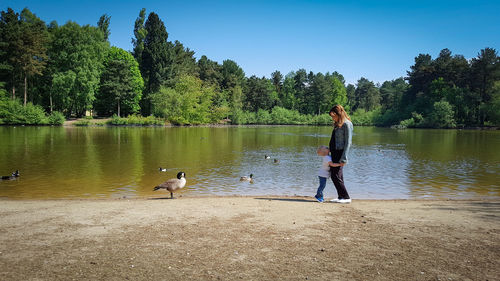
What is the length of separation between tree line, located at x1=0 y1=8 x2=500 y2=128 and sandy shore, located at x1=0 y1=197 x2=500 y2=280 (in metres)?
69.1

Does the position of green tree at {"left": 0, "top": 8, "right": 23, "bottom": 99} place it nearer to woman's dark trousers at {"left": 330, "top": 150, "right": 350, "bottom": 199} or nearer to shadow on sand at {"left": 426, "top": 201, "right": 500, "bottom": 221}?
woman's dark trousers at {"left": 330, "top": 150, "right": 350, "bottom": 199}

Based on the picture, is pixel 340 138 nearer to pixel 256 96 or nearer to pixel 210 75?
pixel 210 75

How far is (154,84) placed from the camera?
8150 cm

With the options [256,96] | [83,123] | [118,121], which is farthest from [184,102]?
[256,96]

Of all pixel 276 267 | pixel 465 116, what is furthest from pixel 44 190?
pixel 465 116

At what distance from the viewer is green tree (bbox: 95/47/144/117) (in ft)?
248

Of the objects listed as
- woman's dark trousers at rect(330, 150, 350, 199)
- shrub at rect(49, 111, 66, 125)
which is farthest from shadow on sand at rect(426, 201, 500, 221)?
shrub at rect(49, 111, 66, 125)

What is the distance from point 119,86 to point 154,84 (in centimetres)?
921

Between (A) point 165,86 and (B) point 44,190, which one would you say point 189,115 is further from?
(B) point 44,190

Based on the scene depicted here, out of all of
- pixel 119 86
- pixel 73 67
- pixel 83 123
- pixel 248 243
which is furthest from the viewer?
pixel 119 86

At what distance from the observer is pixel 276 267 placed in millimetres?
4832

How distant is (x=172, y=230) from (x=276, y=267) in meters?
2.50

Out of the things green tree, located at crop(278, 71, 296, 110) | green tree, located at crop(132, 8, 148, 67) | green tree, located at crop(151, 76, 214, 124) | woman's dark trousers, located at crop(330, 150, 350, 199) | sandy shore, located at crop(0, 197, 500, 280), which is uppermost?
green tree, located at crop(132, 8, 148, 67)

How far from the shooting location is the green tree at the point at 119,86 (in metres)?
75.6
